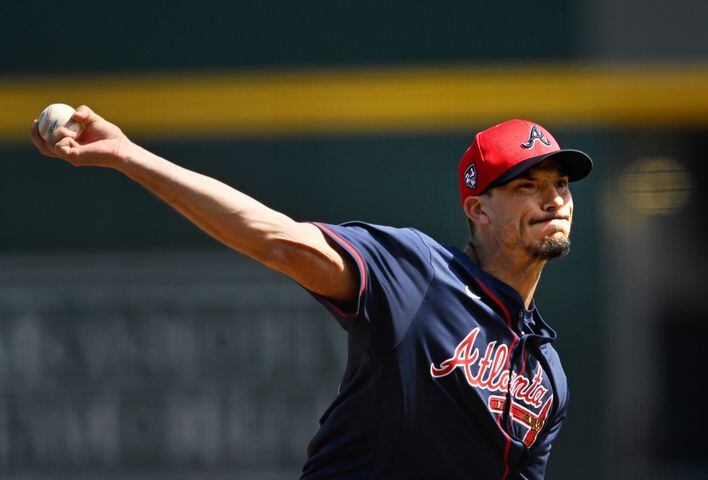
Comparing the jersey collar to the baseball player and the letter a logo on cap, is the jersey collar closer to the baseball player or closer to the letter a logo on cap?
the baseball player

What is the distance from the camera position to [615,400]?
18.9ft

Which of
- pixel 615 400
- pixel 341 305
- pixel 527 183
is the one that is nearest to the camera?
pixel 341 305

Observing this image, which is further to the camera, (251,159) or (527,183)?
(251,159)

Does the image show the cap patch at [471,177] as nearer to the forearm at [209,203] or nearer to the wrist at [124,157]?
the forearm at [209,203]

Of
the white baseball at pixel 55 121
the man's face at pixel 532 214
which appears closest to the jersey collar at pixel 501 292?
the man's face at pixel 532 214

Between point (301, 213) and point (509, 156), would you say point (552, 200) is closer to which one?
point (509, 156)

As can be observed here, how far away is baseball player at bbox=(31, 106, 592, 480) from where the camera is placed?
229cm

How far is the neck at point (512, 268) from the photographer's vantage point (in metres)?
2.87

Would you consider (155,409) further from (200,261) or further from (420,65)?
(420,65)

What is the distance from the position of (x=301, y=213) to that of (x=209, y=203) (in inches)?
144

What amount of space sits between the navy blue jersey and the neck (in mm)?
77

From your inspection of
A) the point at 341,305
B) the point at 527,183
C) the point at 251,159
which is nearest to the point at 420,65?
the point at 251,159

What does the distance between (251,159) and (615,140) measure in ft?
6.00

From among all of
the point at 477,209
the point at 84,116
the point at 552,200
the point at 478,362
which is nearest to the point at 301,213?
the point at 477,209
